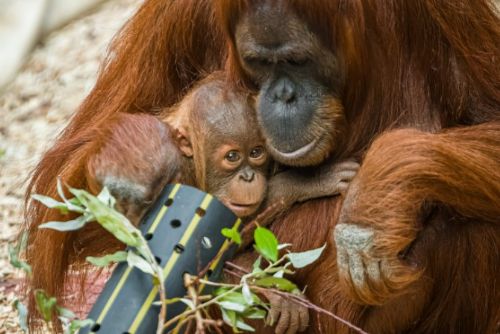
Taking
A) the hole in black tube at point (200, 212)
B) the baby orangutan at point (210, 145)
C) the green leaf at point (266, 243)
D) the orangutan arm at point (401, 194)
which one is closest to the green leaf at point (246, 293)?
the green leaf at point (266, 243)

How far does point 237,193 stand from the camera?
3906mm

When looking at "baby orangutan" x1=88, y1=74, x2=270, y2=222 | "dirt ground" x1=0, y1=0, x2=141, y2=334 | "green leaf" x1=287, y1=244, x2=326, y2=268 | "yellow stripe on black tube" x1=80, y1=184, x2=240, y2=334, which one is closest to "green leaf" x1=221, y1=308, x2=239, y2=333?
"yellow stripe on black tube" x1=80, y1=184, x2=240, y2=334

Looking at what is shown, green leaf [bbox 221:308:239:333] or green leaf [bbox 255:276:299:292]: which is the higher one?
green leaf [bbox 255:276:299:292]

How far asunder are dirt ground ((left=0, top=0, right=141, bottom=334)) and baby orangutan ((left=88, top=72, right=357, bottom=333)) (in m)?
1.69

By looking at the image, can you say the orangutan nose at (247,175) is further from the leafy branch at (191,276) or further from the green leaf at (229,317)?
the green leaf at (229,317)

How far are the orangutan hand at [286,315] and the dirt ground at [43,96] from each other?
6.14 ft

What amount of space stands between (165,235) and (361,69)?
0.90 meters

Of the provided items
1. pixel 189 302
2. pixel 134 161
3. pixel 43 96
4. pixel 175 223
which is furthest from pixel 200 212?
pixel 43 96

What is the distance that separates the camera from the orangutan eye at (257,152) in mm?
3947

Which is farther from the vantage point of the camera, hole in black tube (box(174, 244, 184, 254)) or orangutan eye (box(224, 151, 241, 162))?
orangutan eye (box(224, 151, 241, 162))

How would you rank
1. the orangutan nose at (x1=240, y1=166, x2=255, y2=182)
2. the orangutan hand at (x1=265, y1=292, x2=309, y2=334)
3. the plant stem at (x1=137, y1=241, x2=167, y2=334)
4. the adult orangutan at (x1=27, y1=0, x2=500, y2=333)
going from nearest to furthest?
the plant stem at (x1=137, y1=241, x2=167, y2=334) < the adult orangutan at (x1=27, y1=0, x2=500, y2=333) < the orangutan hand at (x1=265, y1=292, x2=309, y2=334) < the orangutan nose at (x1=240, y1=166, x2=255, y2=182)

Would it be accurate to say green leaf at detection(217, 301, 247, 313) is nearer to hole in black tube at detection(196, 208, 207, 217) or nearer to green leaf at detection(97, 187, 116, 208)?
hole in black tube at detection(196, 208, 207, 217)

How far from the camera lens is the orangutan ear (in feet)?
13.0

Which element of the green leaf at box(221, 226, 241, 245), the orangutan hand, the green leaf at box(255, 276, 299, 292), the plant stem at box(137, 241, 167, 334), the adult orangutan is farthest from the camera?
the orangutan hand
